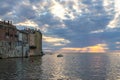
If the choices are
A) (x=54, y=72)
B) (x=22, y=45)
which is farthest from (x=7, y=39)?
(x=54, y=72)

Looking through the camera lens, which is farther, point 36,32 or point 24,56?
point 36,32

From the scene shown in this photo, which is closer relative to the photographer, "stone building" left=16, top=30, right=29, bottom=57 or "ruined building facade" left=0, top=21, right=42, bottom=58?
"ruined building facade" left=0, top=21, right=42, bottom=58

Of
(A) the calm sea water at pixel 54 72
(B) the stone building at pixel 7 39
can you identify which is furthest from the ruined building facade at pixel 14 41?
(A) the calm sea water at pixel 54 72

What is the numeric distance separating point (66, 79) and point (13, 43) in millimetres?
90562

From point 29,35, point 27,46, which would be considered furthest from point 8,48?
point 29,35

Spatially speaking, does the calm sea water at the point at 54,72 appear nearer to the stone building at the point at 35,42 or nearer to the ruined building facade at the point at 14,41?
the ruined building facade at the point at 14,41

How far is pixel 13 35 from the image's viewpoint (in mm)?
138250

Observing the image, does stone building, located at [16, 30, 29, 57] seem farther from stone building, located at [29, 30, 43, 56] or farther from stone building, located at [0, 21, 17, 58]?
stone building, located at [29, 30, 43, 56]

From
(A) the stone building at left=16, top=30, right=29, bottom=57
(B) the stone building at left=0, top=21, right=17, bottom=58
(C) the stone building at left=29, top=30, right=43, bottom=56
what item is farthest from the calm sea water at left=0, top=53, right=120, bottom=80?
(C) the stone building at left=29, top=30, right=43, bottom=56

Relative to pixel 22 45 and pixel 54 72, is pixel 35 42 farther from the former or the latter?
pixel 54 72

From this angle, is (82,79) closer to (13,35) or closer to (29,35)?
(13,35)

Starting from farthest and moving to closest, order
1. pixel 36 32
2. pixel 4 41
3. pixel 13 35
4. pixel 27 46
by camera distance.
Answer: pixel 36 32, pixel 27 46, pixel 13 35, pixel 4 41

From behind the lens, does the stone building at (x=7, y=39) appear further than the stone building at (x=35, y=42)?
No

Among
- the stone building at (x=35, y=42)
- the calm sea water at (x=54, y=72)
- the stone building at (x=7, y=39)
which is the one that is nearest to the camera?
the calm sea water at (x=54, y=72)
